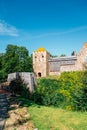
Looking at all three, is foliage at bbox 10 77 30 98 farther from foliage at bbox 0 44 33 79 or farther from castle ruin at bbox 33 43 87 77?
foliage at bbox 0 44 33 79

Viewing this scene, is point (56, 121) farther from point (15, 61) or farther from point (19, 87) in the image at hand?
point (15, 61)

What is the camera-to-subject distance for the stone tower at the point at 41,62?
4316cm

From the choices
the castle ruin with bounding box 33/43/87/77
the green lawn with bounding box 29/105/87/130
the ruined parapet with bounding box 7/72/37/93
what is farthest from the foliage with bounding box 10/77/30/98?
the castle ruin with bounding box 33/43/87/77

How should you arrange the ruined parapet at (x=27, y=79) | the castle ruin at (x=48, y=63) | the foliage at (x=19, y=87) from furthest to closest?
the castle ruin at (x=48, y=63) < the ruined parapet at (x=27, y=79) < the foliage at (x=19, y=87)

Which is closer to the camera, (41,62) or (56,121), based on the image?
(56,121)

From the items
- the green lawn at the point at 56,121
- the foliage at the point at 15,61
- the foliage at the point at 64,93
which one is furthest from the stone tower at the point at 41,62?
the green lawn at the point at 56,121

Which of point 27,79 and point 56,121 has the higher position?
point 27,79

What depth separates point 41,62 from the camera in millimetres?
43688

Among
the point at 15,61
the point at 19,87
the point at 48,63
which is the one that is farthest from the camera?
the point at 15,61

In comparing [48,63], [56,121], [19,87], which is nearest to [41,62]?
[48,63]

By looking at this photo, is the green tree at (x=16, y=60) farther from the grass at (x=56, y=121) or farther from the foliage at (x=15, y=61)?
the grass at (x=56, y=121)

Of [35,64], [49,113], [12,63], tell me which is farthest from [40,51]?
[49,113]

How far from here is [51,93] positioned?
1984 cm

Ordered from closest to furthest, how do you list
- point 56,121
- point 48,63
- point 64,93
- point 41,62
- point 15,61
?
point 56,121 → point 64,93 → point 41,62 → point 48,63 → point 15,61
